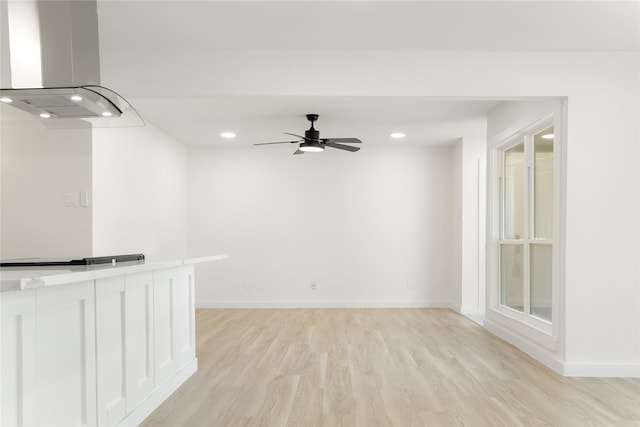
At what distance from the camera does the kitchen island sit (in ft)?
5.55

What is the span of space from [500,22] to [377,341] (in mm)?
3068

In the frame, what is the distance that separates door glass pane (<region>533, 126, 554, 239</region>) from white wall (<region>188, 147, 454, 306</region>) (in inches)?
110

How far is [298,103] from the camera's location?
15.6 ft

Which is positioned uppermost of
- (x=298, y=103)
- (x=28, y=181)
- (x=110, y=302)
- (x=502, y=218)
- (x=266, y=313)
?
(x=298, y=103)

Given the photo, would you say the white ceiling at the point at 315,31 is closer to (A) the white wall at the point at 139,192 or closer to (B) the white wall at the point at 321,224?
(A) the white wall at the point at 139,192

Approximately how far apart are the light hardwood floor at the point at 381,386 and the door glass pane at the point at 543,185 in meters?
1.12

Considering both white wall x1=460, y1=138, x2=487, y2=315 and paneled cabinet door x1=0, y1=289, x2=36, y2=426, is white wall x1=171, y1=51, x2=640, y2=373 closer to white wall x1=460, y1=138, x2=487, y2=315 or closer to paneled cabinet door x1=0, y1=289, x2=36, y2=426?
paneled cabinet door x1=0, y1=289, x2=36, y2=426

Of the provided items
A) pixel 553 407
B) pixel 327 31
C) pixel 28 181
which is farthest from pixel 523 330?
pixel 28 181

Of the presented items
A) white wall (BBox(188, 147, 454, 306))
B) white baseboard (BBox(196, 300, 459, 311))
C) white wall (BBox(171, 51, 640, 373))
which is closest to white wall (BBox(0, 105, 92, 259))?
white wall (BBox(171, 51, 640, 373))

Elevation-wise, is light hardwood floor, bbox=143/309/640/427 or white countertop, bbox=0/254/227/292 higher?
white countertop, bbox=0/254/227/292

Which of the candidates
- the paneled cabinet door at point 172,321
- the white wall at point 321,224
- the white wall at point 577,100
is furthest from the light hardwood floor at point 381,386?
the white wall at point 321,224

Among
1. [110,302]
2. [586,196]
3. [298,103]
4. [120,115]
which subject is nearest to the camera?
[110,302]

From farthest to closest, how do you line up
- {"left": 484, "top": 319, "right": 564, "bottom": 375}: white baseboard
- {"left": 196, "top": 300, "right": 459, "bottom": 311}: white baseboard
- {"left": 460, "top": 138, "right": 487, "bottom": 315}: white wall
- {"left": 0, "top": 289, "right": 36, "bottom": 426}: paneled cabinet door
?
1. {"left": 196, "top": 300, "right": 459, "bottom": 311}: white baseboard
2. {"left": 460, "top": 138, "right": 487, "bottom": 315}: white wall
3. {"left": 484, "top": 319, "right": 564, "bottom": 375}: white baseboard
4. {"left": 0, "top": 289, "right": 36, "bottom": 426}: paneled cabinet door

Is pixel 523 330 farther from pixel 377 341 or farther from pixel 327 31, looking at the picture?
pixel 327 31
